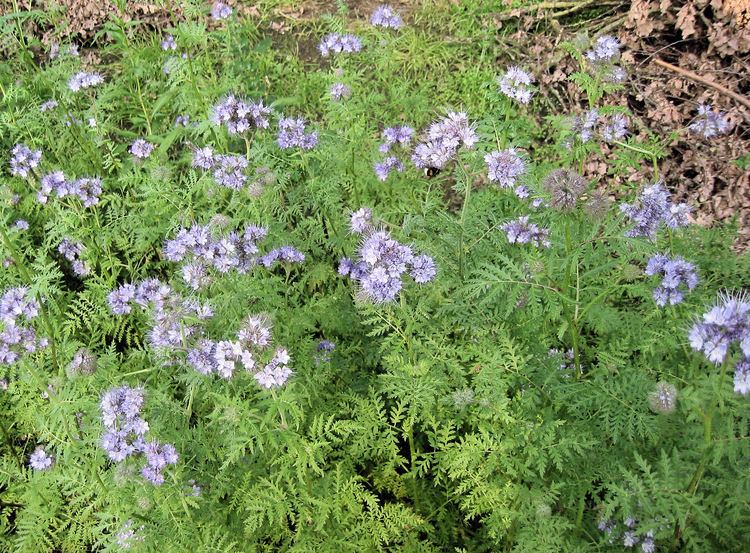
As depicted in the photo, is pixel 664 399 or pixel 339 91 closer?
pixel 664 399

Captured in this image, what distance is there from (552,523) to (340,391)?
137cm

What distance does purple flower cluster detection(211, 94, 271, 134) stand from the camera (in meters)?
3.93

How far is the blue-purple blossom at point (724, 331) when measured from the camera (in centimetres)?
212

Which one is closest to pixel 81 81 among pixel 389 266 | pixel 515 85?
pixel 515 85

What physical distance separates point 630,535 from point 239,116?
285 centimetres

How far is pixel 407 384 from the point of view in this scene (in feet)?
10.6

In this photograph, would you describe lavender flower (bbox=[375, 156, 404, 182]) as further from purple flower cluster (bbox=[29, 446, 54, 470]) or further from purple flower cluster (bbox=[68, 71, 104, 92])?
purple flower cluster (bbox=[29, 446, 54, 470])

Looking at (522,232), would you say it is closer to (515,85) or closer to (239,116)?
(515,85)

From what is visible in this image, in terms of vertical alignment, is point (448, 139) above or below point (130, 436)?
above

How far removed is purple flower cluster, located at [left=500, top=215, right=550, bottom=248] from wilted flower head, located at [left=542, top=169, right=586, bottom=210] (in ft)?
2.04

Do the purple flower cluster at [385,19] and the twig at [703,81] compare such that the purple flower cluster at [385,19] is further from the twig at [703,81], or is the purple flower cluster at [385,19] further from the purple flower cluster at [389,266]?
the twig at [703,81]

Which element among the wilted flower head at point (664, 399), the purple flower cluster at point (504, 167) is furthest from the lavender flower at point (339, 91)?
the wilted flower head at point (664, 399)

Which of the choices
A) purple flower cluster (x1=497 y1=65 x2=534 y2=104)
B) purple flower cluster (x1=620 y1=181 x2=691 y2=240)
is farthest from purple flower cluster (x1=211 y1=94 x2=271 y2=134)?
purple flower cluster (x1=620 y1=181 x2=691 y2=240)

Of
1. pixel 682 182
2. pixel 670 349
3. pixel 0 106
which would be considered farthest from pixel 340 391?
pixel 0 106
